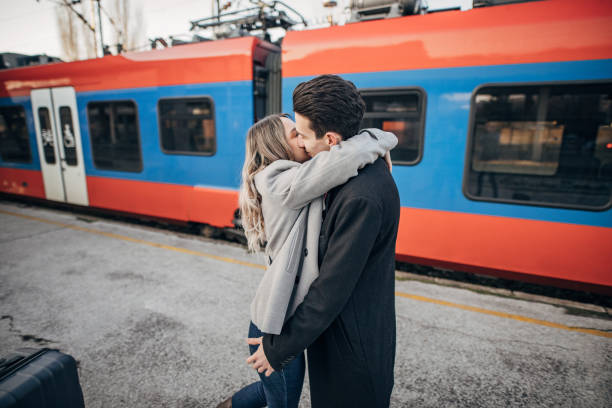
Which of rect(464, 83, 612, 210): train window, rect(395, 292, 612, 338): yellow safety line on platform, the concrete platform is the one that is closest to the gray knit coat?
the concrete platform

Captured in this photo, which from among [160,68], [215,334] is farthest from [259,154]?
[160,68]

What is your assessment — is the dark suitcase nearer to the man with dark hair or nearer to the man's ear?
the man with dark hair

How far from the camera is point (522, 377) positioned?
2527mm

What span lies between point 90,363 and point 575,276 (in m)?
4.72

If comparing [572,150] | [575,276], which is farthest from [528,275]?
[572,150]

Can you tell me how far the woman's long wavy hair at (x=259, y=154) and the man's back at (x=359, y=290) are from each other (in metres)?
0.32

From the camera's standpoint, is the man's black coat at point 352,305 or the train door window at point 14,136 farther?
the train door window at point 14,136

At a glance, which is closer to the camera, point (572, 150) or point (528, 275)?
point (572, 150)

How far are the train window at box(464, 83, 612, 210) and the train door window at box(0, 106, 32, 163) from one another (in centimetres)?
912

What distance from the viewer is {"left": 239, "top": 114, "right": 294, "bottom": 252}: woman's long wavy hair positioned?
1.35m

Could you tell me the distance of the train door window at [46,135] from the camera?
694 cm

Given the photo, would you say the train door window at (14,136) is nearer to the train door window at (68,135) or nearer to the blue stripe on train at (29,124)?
the blue stripe on train at (29,124)

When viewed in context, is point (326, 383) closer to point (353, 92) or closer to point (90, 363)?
point (353, 92)

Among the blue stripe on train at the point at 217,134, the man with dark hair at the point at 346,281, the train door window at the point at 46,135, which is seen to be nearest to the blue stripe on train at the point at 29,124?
the train door window at the point at 46,135
